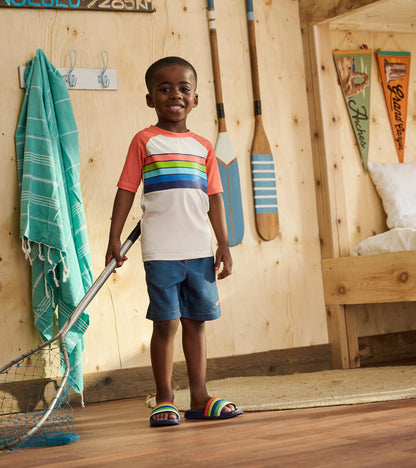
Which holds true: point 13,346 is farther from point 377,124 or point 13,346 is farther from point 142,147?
point 377,124

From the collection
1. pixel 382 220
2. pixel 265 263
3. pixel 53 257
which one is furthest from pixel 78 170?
pixel 382 220

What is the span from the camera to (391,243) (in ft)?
10.3

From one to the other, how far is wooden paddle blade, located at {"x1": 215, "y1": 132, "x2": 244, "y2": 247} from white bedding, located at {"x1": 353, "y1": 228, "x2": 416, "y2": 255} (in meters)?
0.59

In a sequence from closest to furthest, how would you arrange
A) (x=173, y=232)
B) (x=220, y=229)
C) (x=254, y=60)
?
(x=173, y=232) < (x=220, y=229) < (x=254, y=60)

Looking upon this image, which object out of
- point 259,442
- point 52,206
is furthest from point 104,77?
point 259,442

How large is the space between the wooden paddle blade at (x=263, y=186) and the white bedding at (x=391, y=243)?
418mm

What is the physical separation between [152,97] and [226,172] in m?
0.98

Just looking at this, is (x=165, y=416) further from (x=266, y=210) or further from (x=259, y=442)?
(x=266, y=210)

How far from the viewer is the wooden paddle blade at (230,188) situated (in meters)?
3.10

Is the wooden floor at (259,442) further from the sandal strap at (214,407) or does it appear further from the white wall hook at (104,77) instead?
the white wall hook at (104,77)

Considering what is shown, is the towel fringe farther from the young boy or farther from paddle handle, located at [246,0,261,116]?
paddle handle, located at [246,0,261,116]

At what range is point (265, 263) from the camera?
3.18m

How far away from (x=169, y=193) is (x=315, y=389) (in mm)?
922

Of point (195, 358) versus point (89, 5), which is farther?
point (89, 5)
